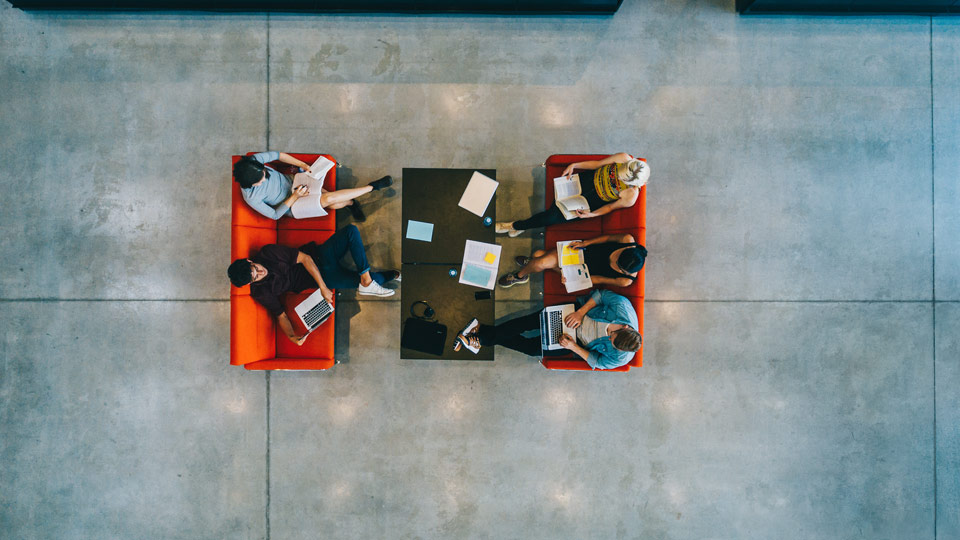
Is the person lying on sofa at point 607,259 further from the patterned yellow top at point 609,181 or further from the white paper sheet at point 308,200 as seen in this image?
the white paper sheet at point 308,200

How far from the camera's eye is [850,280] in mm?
4031

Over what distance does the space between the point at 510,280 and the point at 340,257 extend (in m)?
1.41

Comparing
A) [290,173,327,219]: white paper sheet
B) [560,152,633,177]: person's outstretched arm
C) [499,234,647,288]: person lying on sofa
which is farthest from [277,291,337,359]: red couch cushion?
[560,152,633,177]: person's outstretched arm

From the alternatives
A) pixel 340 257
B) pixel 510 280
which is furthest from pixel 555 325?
pixel 340 257

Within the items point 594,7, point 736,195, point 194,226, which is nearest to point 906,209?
point 736,195

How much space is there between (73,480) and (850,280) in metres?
7.01

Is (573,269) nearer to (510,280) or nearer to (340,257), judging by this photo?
(510,280)

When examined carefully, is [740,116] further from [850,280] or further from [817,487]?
[817,487]

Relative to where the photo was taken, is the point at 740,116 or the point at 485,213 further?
the point at 740,116

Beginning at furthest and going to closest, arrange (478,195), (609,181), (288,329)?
(288,329)
(478,195)
(609,181)

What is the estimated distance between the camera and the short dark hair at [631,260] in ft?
10.1

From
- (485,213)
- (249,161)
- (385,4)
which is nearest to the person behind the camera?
(249,161)

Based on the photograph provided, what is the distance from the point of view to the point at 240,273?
303 centimetres

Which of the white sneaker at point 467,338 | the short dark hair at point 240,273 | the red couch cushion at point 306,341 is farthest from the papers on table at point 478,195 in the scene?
the short dark hair at point 240,273
